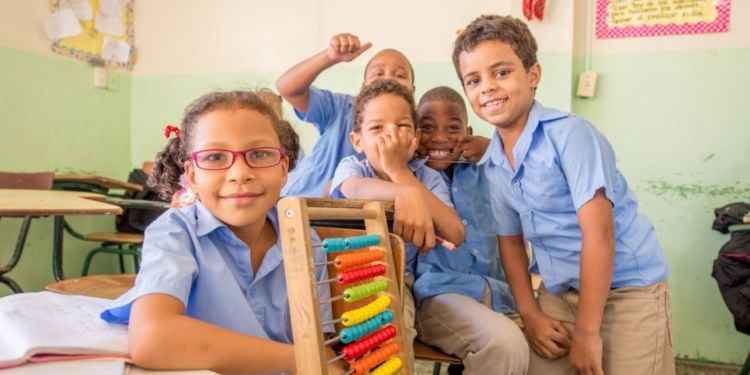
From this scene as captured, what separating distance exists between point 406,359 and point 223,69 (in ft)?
9.97

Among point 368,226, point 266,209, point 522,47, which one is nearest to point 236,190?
point 266,209

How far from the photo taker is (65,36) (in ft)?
11.1

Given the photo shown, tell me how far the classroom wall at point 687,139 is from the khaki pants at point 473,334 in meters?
1.94

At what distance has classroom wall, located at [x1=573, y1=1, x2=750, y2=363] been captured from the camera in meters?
2.83

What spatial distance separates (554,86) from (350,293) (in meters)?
2.32

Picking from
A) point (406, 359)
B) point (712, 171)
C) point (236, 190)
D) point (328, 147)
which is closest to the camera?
point (236, 190)

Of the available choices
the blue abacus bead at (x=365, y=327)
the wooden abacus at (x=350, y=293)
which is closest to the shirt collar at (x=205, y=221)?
the wooden abacus at (x=350, y=293)

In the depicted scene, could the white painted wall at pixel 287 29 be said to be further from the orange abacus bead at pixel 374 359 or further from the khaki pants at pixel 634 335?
the orange abacus bead at pixel 374 359

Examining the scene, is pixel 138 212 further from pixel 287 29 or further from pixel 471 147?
pixel 471 147

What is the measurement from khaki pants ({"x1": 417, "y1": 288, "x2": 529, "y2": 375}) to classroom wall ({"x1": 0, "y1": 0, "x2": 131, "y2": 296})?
2782 millimetres

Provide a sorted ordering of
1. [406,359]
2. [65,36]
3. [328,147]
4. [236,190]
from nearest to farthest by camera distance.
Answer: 1. [236,190]
2. [406,359]
3. [328,147]
4. [65,36]

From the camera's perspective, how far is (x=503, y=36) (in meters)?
1.48

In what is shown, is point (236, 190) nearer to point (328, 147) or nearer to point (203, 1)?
point (328, 147)

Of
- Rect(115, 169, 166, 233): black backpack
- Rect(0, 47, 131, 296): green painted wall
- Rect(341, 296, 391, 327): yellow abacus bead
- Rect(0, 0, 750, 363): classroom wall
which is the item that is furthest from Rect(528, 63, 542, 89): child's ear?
Rect(0, 47, 131, 296): green painted wall
